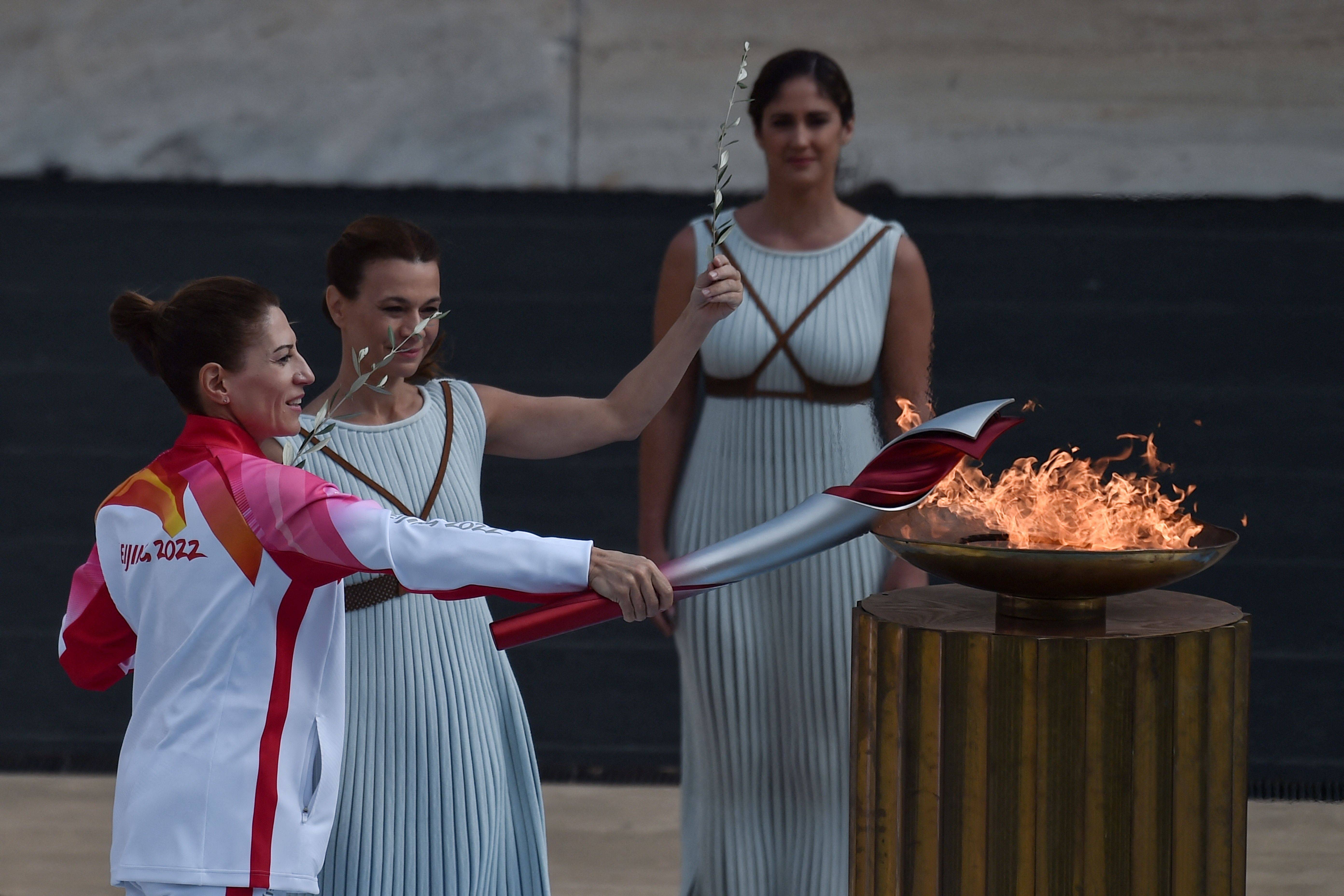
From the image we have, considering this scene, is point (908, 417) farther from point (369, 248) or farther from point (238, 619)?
point (238, 619)

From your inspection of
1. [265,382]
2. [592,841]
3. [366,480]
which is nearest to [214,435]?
[265,382]

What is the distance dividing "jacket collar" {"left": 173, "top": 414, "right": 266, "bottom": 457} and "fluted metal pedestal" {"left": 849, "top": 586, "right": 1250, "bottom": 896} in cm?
85

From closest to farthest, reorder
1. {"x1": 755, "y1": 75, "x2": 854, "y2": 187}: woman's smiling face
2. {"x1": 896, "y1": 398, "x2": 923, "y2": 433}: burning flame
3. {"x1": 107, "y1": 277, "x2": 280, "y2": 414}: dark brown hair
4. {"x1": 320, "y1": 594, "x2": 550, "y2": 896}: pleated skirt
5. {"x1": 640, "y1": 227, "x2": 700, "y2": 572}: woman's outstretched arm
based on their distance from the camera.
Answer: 1. {"x1": 107, "y1": 277, "x2": 280, "y2": 414}: dark brown hair
2. {"x1": 320, "y1": 594, "x2": 550, "y2": 896}: pleated skirt
3. {"x1": 896, "y1": 398, "x2": 923, "y2": 433}: burning flame
4. {"x1": 755, "y1": 75, "x2": 854, "y2": 187}: woman's smiling face
5. {"x1": 640, "y1": 227, "x2": 700, "y2": 572}: woman's outstretched arm

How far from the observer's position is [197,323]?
180cm

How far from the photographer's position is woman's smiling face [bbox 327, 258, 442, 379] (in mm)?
2150

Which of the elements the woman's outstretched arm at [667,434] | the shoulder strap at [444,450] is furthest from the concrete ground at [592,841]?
the shoulder strap at [444,450]

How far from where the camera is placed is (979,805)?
1.85 meters

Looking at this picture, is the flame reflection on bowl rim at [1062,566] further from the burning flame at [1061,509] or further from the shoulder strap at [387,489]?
the shoulder strap at [387,489]

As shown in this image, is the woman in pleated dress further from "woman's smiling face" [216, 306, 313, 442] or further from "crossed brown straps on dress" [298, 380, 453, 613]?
"woman's smiling face" [216, 306, 313, 442]

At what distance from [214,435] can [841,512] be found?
2.64 feet

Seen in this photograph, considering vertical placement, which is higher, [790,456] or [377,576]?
[790,456]

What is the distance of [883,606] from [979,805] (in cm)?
30

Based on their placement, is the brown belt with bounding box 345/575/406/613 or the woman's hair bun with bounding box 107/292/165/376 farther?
the brown belt with bounding box 345/575/406/613

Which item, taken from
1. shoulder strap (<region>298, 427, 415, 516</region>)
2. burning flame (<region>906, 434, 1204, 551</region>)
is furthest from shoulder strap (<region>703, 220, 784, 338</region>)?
shoulder strap (<region>298, 427, 415, 516</region>)
